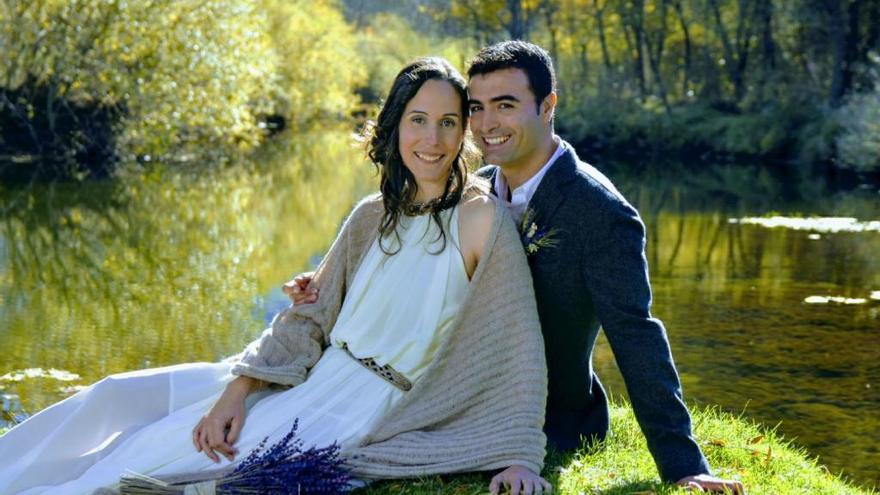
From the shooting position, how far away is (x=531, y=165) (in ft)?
14.8

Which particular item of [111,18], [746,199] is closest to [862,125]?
[746,199]

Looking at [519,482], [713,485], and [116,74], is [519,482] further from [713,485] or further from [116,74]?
[116,74]

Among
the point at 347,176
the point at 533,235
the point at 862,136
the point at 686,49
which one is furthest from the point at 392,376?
the point at 686,49

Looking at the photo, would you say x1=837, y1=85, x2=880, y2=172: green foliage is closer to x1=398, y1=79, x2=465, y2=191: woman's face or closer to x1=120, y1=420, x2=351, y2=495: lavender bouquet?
x1=398, y1=79, x2=465, y2=191: woman's face

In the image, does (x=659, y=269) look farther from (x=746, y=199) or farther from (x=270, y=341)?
(x=270, y=341)

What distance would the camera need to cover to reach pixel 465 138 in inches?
170

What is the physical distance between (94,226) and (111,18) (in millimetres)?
8733

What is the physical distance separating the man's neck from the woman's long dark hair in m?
0.28

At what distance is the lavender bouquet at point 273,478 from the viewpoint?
12.9 feet

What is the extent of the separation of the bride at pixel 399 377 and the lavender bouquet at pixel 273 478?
0.10 metres

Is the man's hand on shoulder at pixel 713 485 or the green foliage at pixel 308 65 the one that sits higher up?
the green foliage at pixel 308 65

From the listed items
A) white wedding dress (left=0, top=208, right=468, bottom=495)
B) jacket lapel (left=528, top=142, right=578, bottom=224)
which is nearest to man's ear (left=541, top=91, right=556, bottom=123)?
jacket lapel (left=528, top=142, right=578, bottom=224)

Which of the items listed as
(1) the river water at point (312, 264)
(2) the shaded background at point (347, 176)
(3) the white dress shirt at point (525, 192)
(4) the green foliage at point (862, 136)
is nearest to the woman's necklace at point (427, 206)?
(3) the white dress shirt at point (525, 192)

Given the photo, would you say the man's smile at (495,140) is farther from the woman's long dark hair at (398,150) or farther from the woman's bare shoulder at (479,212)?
the woman's bare shoulder at (479,212)
